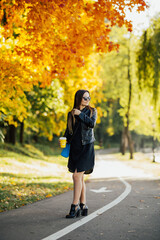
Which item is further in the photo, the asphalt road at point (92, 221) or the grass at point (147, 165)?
the grass at point (147, 165)

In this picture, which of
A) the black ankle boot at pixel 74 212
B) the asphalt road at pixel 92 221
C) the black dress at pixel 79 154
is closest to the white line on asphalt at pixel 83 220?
the asphalt road at pixel 92 221

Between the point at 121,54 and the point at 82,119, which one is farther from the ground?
the point at 121,54

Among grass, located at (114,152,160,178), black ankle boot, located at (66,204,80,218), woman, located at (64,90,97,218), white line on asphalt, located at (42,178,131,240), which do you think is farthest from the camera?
grass, located at (114,152,160,178)

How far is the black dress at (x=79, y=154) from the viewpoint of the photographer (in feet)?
16.8

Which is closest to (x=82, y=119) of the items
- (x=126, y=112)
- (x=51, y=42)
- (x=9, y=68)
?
(x=9, y=68)

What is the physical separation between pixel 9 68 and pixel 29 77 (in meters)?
0.63

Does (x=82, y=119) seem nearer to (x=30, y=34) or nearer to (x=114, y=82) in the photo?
(x=30, y=34)

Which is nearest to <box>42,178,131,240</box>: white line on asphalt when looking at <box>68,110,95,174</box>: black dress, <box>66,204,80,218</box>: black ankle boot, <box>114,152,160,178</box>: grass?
<box>66,204,80,218</box>: black ankle boot

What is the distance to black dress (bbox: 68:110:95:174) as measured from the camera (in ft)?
16.8

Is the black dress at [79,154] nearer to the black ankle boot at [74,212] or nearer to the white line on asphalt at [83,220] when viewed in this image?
the black ankle boot at [74,212]

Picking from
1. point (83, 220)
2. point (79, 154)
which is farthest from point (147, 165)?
point (83, 220)

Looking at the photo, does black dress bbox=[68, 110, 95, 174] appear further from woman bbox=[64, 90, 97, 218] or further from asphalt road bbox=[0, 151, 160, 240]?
A: asphalt road bbox=[0, 151, 160, 240]

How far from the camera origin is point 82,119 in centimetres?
504

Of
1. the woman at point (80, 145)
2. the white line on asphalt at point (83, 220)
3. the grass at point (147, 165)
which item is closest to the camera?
the white line on asphalt at point (83, 220)
